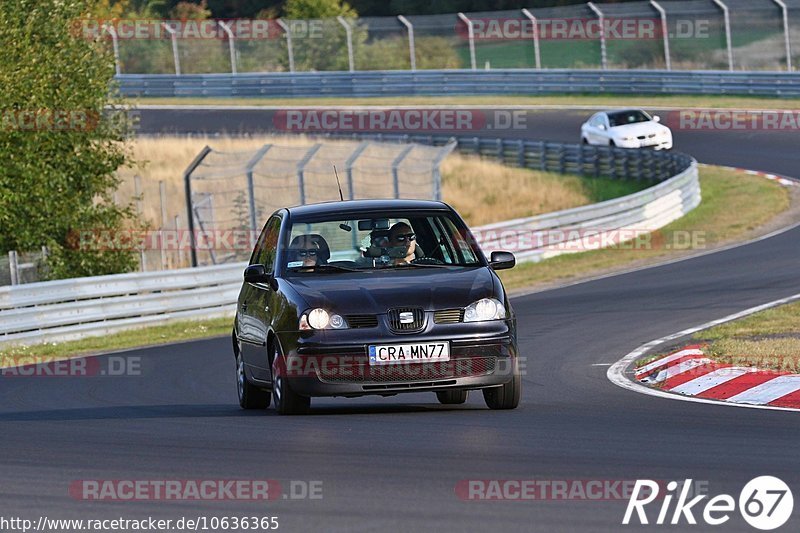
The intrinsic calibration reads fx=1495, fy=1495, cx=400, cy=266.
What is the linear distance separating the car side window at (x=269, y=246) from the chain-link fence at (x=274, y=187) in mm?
13055

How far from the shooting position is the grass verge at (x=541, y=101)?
147 feet

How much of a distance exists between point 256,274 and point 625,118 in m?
29.4

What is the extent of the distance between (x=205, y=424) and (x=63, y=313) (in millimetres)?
11310

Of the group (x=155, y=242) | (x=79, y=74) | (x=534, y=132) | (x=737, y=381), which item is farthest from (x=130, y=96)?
(x=737, y=381)

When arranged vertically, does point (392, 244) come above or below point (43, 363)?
above

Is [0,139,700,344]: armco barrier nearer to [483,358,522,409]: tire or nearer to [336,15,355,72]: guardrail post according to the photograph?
[483,358,522,409]: tire

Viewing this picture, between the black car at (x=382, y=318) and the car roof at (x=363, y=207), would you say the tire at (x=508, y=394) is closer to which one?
the black car at (x=382, y=318)

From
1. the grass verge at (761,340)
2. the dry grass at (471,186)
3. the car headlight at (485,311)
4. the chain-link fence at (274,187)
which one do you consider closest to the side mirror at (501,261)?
the car headlight at (485,311)

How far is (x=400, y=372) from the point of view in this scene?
9.76 meters

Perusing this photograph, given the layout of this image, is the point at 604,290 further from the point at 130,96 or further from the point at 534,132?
the point at 130,96

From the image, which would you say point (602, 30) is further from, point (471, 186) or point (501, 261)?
point (501, 261)

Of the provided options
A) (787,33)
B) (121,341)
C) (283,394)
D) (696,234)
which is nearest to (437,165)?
(696,234)

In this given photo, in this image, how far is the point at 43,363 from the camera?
1800cm

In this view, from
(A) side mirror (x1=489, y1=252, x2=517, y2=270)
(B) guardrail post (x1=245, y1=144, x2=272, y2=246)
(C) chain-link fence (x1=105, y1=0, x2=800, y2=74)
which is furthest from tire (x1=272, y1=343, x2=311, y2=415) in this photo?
(C) chain-link fence (x1=105, y1=0, x2=800, y2=74)
